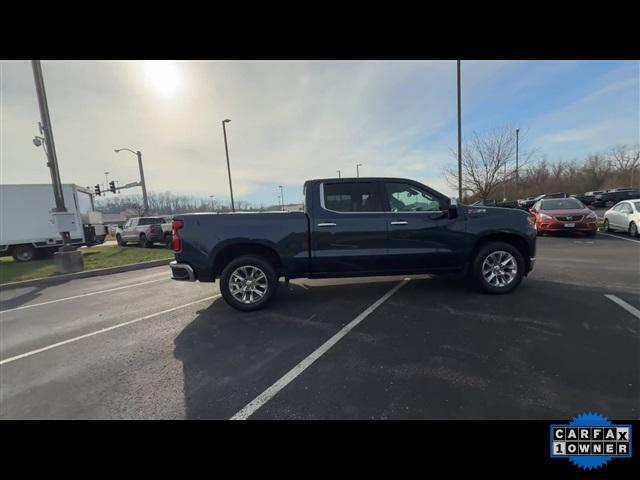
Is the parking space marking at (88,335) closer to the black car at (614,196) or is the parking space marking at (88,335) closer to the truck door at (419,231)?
the truck door at (419,231)

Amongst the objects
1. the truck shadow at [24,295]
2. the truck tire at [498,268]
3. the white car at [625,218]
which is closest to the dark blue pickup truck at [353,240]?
the truck tire at [498,268]

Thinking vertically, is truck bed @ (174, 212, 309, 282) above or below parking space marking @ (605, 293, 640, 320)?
above

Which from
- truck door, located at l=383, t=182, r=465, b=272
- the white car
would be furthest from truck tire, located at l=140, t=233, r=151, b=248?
the white car

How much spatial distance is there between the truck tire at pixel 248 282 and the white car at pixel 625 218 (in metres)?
13.1

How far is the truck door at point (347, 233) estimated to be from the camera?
4.34 metres

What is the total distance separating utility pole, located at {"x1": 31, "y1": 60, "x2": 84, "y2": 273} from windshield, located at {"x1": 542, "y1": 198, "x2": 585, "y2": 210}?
17.3 m

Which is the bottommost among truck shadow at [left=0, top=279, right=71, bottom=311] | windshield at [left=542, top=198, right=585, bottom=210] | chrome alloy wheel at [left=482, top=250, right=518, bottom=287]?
truck shadow at [left=0, top=279, right=71, bottom=311]

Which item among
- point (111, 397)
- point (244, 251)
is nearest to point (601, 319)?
point (244, 251)

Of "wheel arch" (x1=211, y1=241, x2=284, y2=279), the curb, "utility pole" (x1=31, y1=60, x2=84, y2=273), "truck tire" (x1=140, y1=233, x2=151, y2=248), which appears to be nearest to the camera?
"wheel arch" (x1=211, y1=241, x2=284, y2=279)

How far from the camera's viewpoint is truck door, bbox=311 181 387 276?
14.2 feet
